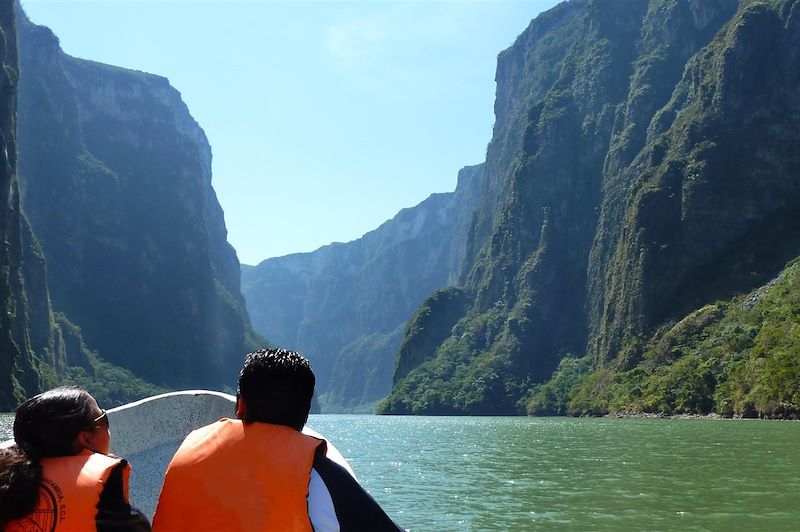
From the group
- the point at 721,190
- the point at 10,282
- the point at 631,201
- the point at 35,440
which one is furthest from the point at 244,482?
the point at 631,201

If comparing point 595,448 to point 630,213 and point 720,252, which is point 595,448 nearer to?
point 720,252

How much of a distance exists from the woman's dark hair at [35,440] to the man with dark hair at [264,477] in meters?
0.53

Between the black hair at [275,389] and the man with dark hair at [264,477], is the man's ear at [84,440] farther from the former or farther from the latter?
the black hair at [275,389]

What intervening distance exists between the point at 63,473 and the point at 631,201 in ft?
429

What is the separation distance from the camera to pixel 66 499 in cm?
353

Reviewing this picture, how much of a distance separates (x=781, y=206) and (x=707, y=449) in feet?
281

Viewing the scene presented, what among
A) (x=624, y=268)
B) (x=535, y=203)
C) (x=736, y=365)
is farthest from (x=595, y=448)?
(x=535, y=203)

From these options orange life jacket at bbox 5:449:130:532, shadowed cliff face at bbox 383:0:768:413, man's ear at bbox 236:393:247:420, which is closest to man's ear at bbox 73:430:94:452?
orange life jacket at bbox 5:449:130:532

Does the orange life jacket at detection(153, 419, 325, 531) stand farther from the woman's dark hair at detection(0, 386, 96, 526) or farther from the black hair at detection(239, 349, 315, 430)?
the woman's dark hair at detection(0, 386, 96, 526)

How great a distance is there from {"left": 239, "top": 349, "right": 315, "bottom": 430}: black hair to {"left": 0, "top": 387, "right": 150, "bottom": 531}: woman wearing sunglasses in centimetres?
68

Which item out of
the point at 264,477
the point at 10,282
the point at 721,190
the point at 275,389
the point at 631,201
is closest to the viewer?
the point at 264,477

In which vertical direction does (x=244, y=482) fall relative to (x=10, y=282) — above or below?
below

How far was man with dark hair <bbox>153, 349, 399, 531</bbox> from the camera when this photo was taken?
3.52 meters

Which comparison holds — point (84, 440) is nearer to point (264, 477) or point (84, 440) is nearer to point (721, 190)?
point (264, 477)
